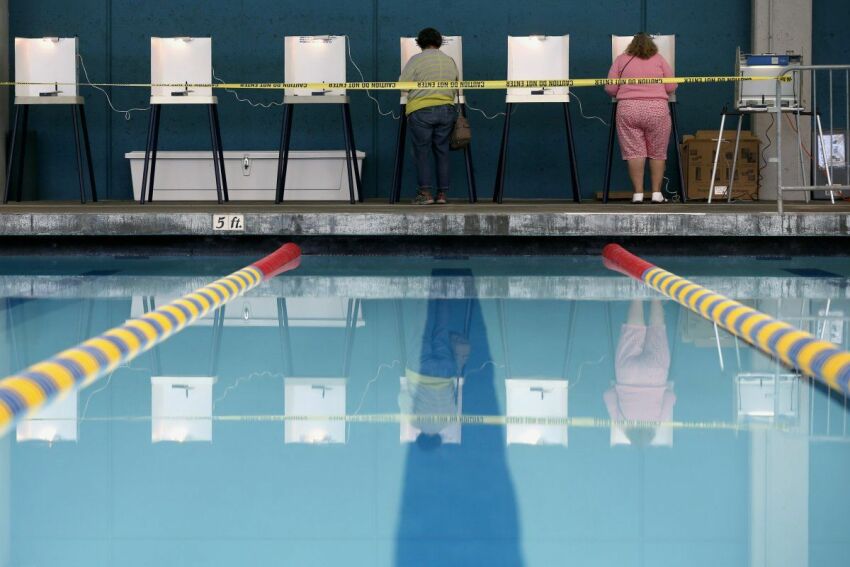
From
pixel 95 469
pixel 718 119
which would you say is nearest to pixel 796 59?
pixel 718 119

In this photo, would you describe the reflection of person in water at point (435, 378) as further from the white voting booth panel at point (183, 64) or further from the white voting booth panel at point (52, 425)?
the white voting booth panel at point (183, 64)

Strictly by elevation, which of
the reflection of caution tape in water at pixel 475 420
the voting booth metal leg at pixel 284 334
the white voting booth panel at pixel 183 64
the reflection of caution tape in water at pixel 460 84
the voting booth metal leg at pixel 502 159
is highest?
Answer: the white voting booth panel at pixel 183 64

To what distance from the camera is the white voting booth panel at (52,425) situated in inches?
115

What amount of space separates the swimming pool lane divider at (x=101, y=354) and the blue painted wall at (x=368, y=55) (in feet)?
17.8

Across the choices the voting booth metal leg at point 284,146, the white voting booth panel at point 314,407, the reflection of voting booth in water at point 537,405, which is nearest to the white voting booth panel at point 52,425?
the white voting booth panel at point 314,407

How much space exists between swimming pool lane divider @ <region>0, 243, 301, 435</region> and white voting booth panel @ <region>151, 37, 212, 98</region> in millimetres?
3137

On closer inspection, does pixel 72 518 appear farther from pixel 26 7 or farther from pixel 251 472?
pixel 26 7

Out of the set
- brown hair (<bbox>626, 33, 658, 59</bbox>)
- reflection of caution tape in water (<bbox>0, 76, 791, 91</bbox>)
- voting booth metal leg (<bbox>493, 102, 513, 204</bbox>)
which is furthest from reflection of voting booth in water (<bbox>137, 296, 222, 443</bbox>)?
brown hair (<bbox>626, 33, 658, 59</bbox>)

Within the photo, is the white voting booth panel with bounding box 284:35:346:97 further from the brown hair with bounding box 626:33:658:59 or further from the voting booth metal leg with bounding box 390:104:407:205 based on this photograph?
the brown hair with bounding box 626:33:658:59

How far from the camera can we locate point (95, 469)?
2652 mm

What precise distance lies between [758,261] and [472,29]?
4.13m

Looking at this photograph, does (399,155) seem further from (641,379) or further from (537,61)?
(641,379)

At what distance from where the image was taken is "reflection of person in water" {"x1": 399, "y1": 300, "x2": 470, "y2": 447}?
311 cm

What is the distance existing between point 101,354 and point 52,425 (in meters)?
0.96
